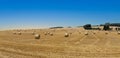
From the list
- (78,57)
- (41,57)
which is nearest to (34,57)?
(41,57)

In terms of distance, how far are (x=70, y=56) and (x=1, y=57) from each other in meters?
5.05

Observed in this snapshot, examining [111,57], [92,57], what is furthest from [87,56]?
[111,57]

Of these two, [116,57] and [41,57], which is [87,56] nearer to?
[116,57]

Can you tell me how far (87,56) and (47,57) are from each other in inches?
120

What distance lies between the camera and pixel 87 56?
693 inches

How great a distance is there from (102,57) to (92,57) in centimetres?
73

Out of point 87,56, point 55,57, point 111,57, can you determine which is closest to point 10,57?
point 55,57

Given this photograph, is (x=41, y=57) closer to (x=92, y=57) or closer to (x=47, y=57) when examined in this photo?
(x=47, y=57)

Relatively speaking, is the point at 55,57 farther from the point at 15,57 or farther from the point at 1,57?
the point at 1,57

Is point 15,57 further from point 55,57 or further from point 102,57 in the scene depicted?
point 102,57

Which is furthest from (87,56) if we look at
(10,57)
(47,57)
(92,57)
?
(10,57)

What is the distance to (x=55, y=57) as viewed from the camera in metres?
16.9

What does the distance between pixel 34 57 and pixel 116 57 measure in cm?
605

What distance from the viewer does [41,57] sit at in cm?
1691
